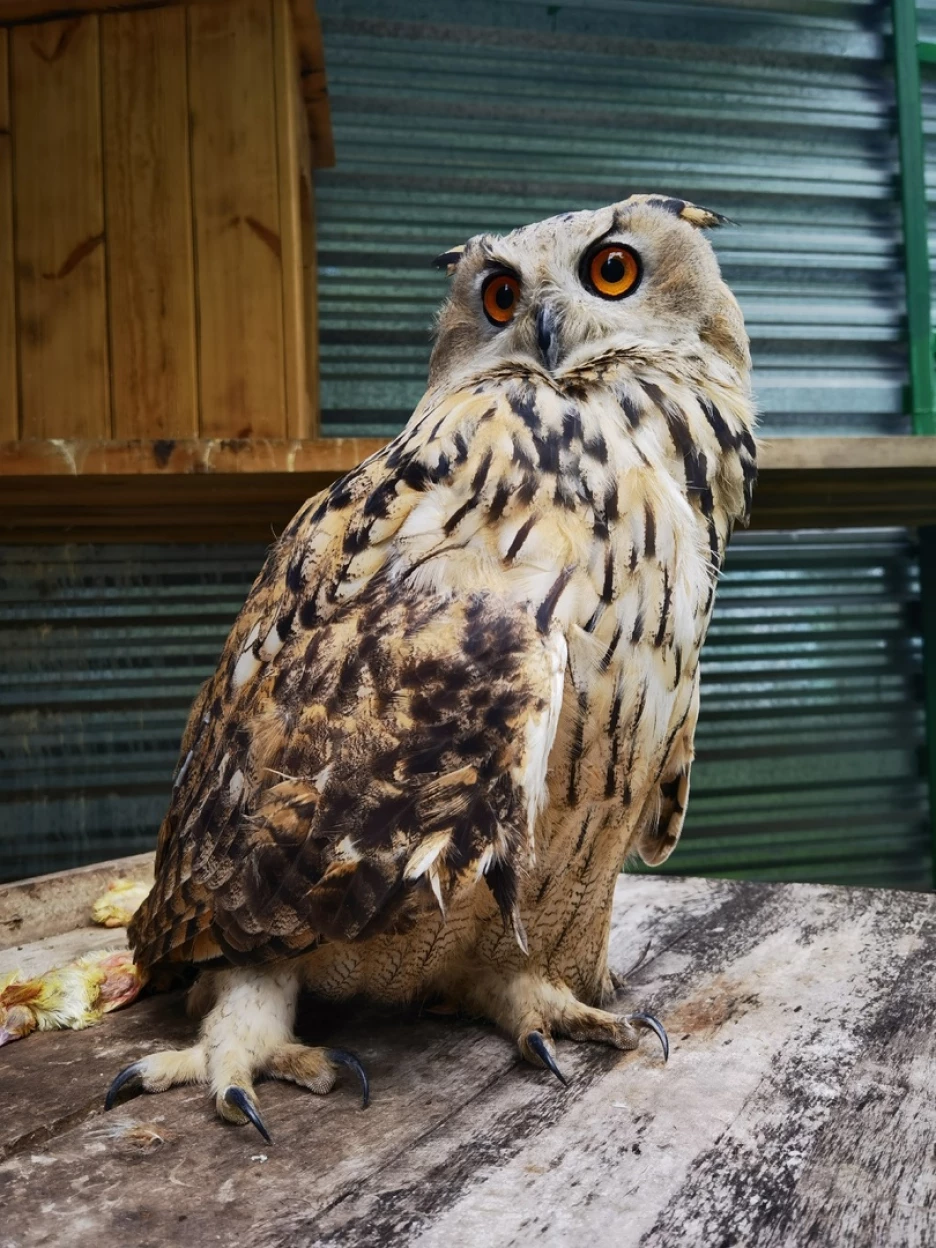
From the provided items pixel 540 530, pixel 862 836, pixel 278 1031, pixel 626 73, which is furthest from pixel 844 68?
pixel 278 1031

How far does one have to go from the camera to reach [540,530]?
1.20 metres

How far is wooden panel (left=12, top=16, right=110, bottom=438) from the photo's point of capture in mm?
2176

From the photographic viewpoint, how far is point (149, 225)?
86.9 inches

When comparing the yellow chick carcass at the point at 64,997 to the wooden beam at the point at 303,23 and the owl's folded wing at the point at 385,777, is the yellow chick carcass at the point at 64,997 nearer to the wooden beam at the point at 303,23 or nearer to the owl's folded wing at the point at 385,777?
the owl's folded wing at the point at 385,777

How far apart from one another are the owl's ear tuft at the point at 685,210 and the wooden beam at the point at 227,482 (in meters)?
0.59

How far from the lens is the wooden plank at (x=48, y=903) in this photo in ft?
6.26

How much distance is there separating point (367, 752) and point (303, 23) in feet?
6.73

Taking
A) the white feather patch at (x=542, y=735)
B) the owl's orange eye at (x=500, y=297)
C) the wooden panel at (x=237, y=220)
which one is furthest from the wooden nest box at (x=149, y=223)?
the white feather patch at (x=542, y=735)

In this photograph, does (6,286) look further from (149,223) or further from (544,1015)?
(544,1015)

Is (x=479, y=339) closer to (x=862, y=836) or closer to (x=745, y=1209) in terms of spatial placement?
(x=745, y=1209)

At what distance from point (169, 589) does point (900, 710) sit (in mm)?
2540

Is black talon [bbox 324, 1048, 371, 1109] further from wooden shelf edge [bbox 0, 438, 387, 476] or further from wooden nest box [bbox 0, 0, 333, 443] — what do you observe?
wooden nest box [bbox 0, 0, 333, 443]

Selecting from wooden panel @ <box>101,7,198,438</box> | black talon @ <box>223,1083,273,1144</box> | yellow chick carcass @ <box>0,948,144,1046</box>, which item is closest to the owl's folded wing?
black talon @ <box>223,1083,273,1144</box>

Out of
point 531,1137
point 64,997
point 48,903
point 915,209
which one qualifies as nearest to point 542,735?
point 531,1137
